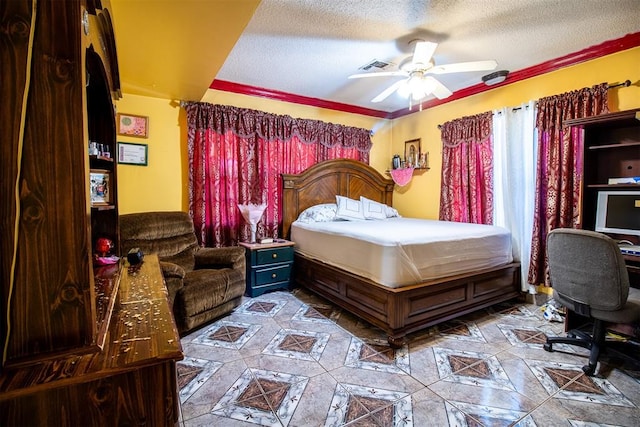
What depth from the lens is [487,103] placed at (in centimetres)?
386

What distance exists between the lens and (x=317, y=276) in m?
3.38

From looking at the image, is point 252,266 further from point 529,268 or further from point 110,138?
point 529,268

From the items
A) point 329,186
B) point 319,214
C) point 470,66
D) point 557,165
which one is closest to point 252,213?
point 319,214

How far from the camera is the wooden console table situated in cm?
69

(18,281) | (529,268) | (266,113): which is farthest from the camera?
(266,113)

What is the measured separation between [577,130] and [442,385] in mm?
2827

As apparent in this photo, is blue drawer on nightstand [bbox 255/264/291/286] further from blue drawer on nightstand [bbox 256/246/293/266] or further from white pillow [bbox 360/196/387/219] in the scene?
white pillow [bbox 360/196/387/219]

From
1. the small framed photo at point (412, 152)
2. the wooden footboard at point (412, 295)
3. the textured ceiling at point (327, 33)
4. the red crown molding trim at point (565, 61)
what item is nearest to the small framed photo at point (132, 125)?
the textured ceiling at point (327, 33)

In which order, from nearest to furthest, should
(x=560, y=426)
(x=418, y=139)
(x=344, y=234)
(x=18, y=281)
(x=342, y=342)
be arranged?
(x=18, y=281) < (x=560, y=426) < (x=342, y=342) < (x=344, y=234) < (x=418, y=139)

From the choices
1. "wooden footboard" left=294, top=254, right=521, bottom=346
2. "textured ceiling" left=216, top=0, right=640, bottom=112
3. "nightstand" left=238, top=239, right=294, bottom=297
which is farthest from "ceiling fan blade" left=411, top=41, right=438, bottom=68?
"nightstand" left=238, top=239, right=294, bottom=297

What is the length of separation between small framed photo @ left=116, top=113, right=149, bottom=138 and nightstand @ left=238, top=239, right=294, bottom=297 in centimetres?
165

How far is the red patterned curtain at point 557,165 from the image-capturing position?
9.69ft

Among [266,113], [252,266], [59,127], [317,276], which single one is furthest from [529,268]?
[59,127]

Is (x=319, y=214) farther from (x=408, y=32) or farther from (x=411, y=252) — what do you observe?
(x=408, y=32)
